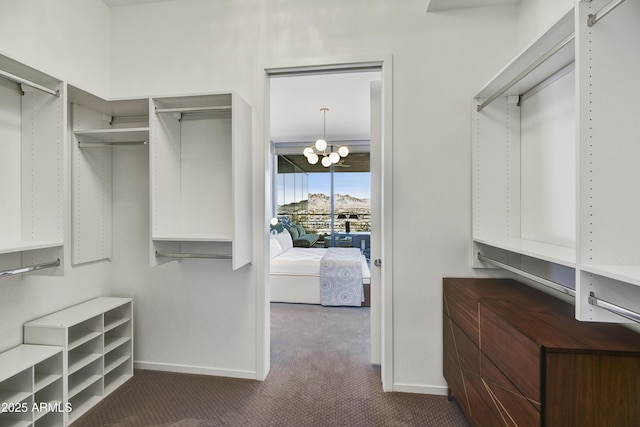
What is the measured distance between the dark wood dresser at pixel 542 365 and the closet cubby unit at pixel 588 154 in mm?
129

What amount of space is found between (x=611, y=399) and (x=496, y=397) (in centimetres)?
46

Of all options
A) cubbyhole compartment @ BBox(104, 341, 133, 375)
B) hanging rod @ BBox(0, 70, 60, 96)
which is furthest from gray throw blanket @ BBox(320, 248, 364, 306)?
hanging rod @ BBox(0, 70, 60, 96)

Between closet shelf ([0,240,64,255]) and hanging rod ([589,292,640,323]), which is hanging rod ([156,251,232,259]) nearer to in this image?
closet shelf ([0,240,64,255])

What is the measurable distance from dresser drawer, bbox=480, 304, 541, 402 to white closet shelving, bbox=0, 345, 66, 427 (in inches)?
92.6

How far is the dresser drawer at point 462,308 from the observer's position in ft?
5.25

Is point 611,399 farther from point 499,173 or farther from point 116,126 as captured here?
point 116,126

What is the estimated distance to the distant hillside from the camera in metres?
6.94

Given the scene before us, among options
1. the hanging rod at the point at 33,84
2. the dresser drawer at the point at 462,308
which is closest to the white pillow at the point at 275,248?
the dresser drawer at the point at 462,308

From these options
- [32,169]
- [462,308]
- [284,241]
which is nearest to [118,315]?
[32,169]

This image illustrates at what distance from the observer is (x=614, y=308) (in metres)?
0.96

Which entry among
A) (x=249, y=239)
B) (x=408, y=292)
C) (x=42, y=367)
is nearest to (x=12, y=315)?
(x=42, y=367)

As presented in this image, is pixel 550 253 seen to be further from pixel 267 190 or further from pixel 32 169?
pixel 32 169

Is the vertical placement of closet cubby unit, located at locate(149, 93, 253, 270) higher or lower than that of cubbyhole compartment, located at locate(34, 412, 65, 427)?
higher

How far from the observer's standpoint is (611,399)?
0.99 meters
